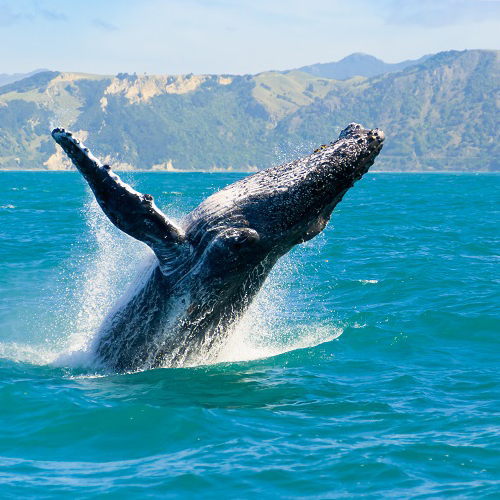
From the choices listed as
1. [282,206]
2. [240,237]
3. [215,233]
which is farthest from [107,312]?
[282,206]

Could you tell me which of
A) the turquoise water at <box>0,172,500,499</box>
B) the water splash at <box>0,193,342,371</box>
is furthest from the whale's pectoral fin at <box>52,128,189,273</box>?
the turquoise water at <box>0,172,500,499</box>

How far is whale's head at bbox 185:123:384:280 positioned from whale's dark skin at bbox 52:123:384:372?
1 cm

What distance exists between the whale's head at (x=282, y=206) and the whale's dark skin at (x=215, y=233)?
1 cm

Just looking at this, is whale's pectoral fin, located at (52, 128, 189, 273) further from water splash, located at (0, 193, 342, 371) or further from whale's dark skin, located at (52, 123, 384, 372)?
water splash, located at (0, 193, 342, 371)

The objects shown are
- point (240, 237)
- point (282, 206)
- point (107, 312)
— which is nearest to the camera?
point (240, 237)

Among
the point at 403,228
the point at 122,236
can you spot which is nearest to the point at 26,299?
the point at 122,236

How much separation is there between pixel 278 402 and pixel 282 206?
7.71ft

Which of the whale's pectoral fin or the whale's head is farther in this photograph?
the whale's head

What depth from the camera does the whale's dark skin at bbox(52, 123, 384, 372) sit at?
352 inches

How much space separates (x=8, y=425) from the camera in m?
8.87

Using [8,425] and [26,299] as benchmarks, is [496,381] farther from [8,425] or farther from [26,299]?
[26,299]

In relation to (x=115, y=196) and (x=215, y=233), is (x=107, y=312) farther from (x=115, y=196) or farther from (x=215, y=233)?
(x=115, y=196)

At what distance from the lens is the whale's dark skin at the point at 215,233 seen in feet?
29.3

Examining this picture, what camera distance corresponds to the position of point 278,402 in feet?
32.0
